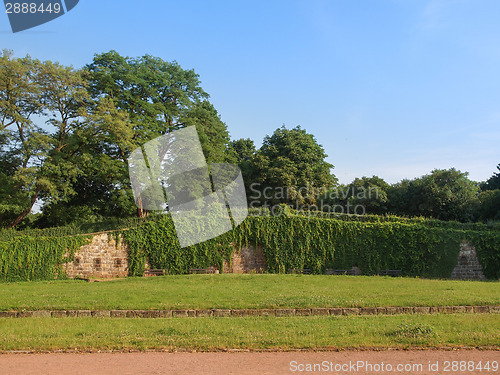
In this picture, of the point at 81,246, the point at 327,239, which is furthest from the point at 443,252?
the point at 81,246

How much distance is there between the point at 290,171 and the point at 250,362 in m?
28.4

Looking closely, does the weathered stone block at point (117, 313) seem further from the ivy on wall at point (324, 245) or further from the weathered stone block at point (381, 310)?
the ivy on wall at point (324, 245)

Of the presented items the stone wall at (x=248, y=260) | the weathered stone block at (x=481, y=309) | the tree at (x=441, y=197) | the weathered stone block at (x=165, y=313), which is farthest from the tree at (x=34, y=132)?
the tree at (x=441, y=197)

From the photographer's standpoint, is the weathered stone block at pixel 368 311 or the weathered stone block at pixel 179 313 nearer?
the weathered stone block at pixel 179 313

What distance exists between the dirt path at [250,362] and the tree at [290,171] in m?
26.5

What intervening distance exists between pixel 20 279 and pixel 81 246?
9.43 feet

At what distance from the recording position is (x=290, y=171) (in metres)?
34.0

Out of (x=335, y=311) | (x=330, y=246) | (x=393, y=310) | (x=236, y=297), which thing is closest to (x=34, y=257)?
(x=236, y=297)

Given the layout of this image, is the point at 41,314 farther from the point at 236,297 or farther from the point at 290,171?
the point at 290,171

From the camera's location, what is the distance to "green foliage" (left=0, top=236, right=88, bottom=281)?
19.0 metres

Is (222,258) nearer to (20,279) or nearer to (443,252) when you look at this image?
(20,279)

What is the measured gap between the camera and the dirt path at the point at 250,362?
5.73m

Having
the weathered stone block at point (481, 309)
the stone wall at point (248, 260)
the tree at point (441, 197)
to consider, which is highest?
the tree at point (441, 197)

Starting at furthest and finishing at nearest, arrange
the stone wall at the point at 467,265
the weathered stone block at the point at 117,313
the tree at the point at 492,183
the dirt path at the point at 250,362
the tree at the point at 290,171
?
the tree at the point at 492,183 → the tree at the point at 290,171 → the stone wall at the point at 467,265 → the weathered stone block at the point at 117,313 → the dirt path at the point at 250,362
